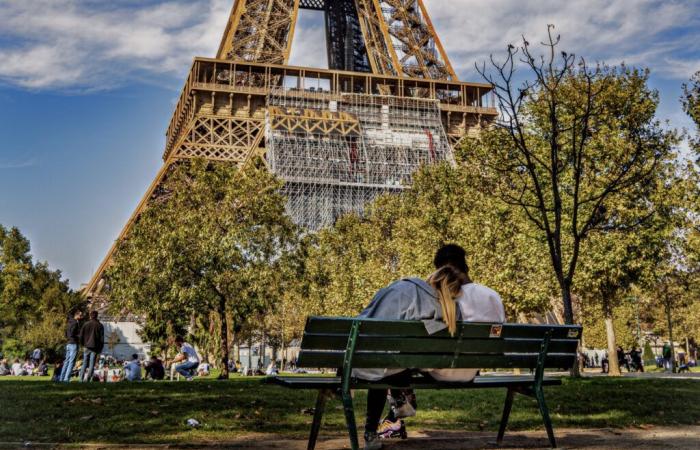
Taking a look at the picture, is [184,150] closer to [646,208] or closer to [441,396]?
[646,208]

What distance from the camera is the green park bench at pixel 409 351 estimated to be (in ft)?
14.3

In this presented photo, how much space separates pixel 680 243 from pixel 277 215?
42.3 feet

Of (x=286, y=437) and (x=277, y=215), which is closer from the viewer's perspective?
(x=286, y=437)

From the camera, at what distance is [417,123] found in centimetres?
4862

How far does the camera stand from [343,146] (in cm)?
4762

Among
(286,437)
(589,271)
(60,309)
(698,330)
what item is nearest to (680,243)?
(589,271)

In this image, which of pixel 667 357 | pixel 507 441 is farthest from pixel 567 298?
pixel 667 357

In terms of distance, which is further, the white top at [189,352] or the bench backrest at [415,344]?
the white top at [189,352]

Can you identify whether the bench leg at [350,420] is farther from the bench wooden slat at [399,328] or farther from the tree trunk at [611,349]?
the tree trunk at [611,349]

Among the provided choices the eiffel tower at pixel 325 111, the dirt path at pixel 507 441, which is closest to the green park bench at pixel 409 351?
the dirt path at pixel 507 441

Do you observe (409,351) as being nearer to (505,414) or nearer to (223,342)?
(505,414)

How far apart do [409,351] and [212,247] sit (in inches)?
642

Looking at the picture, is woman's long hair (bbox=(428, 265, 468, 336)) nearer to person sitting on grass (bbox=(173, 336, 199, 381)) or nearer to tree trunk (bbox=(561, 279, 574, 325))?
tree trunk (bbox=(561, 279, 574, 325))

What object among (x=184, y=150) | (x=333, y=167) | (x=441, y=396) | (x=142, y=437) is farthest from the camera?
(x=333, y=167)
